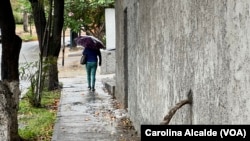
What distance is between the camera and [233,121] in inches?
147

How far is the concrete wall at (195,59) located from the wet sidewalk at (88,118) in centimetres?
80

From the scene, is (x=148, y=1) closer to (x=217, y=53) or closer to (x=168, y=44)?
(x=168, y=44)

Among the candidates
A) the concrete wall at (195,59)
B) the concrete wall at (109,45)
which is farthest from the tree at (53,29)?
the concrete wall at (195,59)

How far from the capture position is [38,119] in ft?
36.0

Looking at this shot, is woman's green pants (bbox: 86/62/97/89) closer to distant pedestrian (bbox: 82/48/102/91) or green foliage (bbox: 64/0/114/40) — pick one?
distant pedestrian (bbox: 82/48/102/91)

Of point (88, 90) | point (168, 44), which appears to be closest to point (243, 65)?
point (168, 44)

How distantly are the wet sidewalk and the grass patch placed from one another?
170 mm

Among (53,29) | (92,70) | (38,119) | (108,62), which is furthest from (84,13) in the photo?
(38,119)

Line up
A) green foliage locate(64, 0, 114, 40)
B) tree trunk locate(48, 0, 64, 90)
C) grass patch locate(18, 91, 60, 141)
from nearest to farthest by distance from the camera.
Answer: grass patch locate(18, 91, 60, 141) < tree trunk locate(48, 0, 64, 90) < green foliage locate(64, 0, 114, 40)

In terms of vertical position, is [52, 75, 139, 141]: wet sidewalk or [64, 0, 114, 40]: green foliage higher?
[64, 0, 114, 40]: green foliage

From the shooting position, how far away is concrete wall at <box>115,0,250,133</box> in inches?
142

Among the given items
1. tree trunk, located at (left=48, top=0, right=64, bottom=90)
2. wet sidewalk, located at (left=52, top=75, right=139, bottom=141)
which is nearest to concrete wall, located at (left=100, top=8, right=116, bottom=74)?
tree trunk, located at (left=48, top=0, right=64, bottom=90)

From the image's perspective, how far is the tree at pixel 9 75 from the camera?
7.71 m

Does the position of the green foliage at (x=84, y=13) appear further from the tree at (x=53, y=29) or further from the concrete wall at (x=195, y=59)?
the concrete wall at (x=195, y=59)
